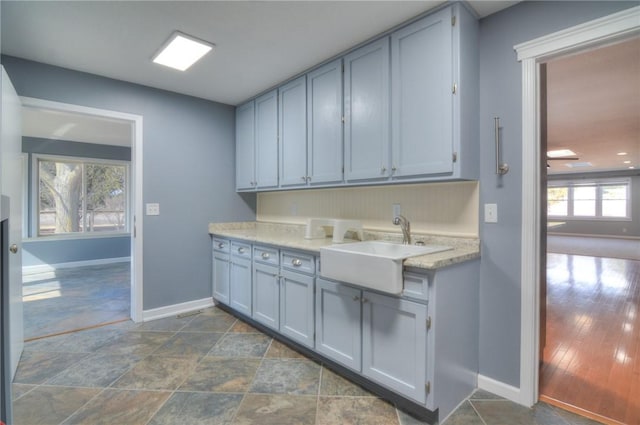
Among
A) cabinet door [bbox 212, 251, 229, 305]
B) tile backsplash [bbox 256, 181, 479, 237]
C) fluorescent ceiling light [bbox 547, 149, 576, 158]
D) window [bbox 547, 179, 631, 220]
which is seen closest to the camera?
tile backsplash [bbox 256, 181, 479, 237]

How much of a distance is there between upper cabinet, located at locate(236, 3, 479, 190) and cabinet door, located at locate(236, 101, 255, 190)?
0.56 meters

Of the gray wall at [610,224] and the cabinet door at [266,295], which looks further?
the gray wall at [610,224]

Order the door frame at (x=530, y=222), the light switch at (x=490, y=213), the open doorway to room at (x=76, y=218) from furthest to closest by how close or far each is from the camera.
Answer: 1. the open doorway to room at (x=76, y=218)
2. the light switch at (x=490, y=213)
3. the door frame at (x=530, y=222)

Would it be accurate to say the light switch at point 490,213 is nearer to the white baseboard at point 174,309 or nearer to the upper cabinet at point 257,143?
the upper cabinet at point 257,143

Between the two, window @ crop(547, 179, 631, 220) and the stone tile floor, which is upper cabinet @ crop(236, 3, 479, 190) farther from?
window @ crop(547, 179, 631, 220)

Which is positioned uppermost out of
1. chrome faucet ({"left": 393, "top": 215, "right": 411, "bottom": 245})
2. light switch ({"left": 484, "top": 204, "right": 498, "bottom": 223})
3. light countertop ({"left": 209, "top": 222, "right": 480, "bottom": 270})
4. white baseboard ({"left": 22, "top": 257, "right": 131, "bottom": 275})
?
light switch ({"left": 484, "top": 204, "right": 498, "bottom": 223})

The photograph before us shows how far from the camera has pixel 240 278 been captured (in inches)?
118

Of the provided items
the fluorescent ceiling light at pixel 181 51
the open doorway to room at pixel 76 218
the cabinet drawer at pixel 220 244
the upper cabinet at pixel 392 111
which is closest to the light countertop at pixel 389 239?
the cabinet drawer at pixel 220 244

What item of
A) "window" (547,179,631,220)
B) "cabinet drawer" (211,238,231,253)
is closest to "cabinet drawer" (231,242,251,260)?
"cabinet drawer" (211,238,231,253)

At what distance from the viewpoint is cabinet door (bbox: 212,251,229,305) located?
10.5 feet

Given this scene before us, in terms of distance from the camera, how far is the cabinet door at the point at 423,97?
1821mm

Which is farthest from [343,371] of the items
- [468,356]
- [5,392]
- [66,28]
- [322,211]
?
[66,28]

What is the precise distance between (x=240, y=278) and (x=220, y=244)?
55cm

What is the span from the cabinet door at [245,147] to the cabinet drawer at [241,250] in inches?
27.3
